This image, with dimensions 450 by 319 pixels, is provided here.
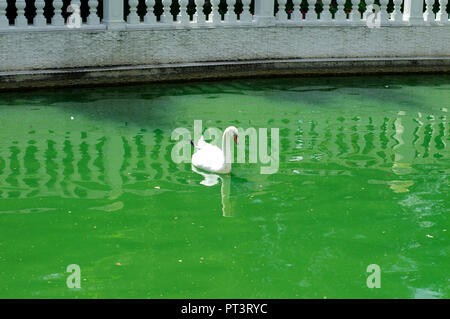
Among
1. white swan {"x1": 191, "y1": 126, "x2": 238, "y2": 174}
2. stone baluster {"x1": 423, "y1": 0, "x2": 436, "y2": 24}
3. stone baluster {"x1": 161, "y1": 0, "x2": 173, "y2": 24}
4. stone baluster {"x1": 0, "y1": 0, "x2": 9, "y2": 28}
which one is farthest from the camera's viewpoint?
stone baluster {"x1": 423, "y1": 0, "x2": 436, "y2": 24}

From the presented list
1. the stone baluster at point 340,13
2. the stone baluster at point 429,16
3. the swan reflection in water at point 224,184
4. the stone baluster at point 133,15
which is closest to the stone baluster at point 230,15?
the stone baluster at point 133,15

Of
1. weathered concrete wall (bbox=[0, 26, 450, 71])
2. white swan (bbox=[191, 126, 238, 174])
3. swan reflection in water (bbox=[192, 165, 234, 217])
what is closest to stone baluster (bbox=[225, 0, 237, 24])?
weathered concrete wall (bbox=[0, 26, 450, 71])

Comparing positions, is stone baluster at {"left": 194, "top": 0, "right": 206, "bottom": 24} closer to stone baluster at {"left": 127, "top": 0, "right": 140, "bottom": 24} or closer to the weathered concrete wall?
the weathered concrete wall

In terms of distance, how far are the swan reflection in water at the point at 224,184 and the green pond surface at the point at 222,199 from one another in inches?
1.2

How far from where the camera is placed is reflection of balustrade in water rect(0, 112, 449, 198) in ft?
30.0

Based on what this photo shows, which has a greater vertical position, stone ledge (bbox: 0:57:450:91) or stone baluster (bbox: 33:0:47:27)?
stone baluster (bbox: 33:0:47:27)

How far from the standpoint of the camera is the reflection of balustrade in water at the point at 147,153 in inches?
360

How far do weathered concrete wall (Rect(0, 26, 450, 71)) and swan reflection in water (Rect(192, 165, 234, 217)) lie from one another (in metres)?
4.64

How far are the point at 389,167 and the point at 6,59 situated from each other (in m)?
6.02

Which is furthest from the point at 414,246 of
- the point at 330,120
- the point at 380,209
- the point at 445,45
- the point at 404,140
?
the point at 445,45

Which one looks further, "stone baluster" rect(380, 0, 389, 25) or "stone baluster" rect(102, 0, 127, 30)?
"stone baluster" rect(380, 0, 389, 25)

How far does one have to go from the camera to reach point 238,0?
17.2 m

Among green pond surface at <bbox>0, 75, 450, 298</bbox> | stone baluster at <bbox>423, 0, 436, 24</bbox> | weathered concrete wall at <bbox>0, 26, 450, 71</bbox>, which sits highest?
stone baluster at <bbox>423, 0, 436, 24</bbox>

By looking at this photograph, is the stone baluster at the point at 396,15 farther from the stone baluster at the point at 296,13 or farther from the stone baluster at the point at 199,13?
the stone baluster at the point at 199,13
